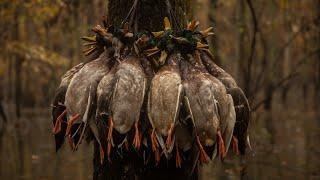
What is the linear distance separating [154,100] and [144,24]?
444 millimetres

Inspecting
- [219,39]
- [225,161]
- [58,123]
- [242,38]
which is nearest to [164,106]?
[58,123]

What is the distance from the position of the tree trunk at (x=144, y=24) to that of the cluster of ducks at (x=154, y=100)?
0.07m

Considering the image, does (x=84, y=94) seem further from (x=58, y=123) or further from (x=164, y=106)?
(x=164, y=106)

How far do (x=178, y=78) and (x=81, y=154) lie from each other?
953 centimetres

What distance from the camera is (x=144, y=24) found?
2418 mm

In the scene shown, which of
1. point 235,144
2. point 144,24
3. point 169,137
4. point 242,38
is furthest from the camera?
point 242,38

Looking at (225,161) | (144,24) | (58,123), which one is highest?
(144,24)

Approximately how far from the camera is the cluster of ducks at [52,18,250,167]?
2.08m

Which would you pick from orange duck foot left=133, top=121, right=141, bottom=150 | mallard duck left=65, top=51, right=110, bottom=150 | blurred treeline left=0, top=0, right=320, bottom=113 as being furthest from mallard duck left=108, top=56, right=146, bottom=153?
blurred treeline left=0, top=0, right=320, bottom=113

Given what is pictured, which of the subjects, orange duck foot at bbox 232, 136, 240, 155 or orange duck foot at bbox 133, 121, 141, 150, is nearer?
orange duck foot at bbox 133, 121, 141, 150

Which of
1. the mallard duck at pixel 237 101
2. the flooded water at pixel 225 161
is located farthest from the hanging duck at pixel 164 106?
the flooded water at pixel 225 161

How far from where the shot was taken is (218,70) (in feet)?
7.53

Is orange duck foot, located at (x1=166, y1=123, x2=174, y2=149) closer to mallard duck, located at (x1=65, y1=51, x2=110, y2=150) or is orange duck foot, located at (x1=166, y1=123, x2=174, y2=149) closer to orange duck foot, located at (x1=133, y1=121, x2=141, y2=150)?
orange duck foot, located at (x1=133, y1=121, x2=141, y2=150)

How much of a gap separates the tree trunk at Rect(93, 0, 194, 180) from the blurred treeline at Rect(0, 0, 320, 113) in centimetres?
30
